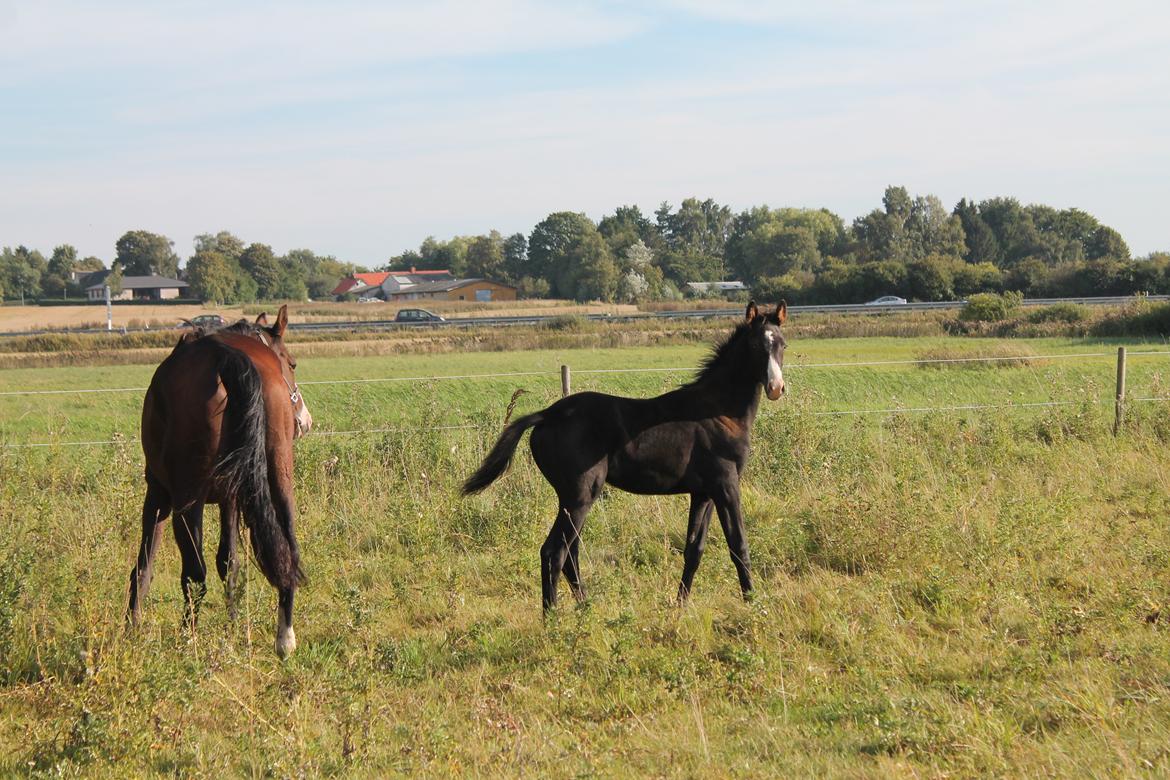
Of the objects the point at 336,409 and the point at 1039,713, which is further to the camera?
the point at 336,409

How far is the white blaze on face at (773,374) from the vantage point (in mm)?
6273

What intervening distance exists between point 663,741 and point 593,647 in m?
1.14

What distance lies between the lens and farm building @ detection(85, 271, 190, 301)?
345 feet

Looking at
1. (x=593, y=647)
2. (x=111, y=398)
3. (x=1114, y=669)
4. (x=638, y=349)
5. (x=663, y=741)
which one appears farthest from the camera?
Answer: (x=638, y=349)

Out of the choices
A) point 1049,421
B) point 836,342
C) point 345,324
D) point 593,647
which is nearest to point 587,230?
point 345,324

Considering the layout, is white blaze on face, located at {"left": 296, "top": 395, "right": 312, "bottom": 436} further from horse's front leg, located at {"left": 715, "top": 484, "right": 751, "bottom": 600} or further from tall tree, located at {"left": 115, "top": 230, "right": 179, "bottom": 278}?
tall tree, located at {"left": 115, "top": 230, "right": 179, "bottom": 278}

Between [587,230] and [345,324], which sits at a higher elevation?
[587,230]

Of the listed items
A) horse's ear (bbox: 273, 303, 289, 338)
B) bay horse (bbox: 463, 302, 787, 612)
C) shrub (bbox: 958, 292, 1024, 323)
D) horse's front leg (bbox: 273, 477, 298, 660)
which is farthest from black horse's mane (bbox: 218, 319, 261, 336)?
shrub (bbox: 958, 292, 1024, 323)

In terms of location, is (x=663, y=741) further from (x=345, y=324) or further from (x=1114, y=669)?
(x=345, y=324)

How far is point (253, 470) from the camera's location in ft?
18.3

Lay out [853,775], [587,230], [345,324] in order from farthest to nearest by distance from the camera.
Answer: [587,230], [345,324], [853,775]

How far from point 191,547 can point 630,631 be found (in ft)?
8.99

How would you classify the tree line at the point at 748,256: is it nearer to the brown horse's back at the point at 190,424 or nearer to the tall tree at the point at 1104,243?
the tall tree at the point at 1104,243

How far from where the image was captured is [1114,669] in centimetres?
483
